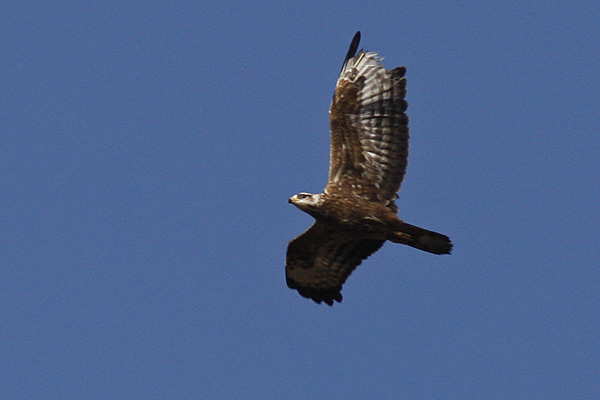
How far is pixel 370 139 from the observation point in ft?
59.3

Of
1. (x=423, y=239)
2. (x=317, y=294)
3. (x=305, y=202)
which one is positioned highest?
(x=305, y=202)

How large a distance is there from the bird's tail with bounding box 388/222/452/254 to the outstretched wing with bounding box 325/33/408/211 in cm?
64

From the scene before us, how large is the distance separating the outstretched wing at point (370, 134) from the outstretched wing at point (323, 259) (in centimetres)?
108

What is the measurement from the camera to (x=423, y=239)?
17344 millimetres

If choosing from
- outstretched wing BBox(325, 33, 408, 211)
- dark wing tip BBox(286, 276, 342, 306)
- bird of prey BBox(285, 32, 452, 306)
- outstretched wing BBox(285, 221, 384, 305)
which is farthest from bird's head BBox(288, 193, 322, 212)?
dark wing tip BBox(286, 276, 342, 306)

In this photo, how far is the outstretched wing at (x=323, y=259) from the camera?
19.0 m

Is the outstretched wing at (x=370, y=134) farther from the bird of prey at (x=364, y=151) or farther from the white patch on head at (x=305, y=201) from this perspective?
the white patch on head at (x=305, y=201)

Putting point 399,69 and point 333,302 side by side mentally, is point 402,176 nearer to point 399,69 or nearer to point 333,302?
point 399,69

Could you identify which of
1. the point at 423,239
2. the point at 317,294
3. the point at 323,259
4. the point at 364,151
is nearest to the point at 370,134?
the point at 364,151

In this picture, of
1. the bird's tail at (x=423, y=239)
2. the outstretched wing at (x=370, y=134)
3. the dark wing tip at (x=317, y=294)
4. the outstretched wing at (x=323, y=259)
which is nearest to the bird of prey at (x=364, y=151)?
the outstretched wing at (x=370, y=134)

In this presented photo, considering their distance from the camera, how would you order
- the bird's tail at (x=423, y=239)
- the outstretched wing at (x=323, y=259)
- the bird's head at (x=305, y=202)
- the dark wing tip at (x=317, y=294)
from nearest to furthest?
1. the bird's tail at (x=423, y=239)
2. the bird's head at (x=305, y=202)
3. the outstretched wing at (x=323, y=259)
4. the dark wing tip at (x=317, y=294)

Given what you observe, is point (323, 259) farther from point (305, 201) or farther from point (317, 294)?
point (305, 201)

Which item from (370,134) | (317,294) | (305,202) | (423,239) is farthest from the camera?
(317,294)

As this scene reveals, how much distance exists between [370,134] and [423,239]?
2.18 metres
